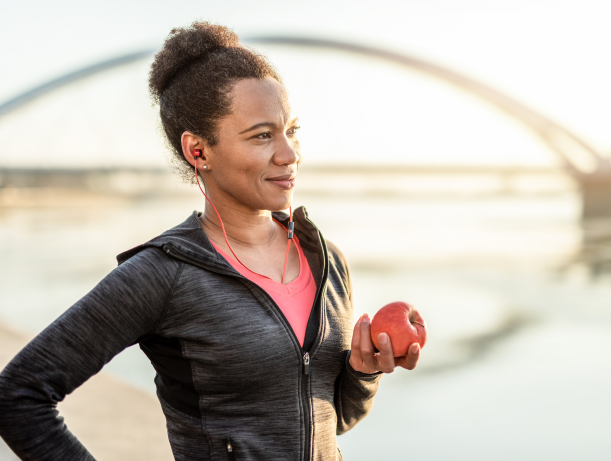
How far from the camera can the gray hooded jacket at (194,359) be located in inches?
43.3

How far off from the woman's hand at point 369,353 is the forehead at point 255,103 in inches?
19.6

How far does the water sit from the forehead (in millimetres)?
3300

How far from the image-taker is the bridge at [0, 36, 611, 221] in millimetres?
22766

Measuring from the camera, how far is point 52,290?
10469 millimetres

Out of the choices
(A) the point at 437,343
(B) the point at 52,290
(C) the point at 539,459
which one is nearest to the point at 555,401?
(C) the point at 539,459

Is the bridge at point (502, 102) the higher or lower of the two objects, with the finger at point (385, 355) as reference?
higher

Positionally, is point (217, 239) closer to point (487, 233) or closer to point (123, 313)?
point (123, 313)

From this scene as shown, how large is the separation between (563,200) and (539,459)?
4875 centimetres

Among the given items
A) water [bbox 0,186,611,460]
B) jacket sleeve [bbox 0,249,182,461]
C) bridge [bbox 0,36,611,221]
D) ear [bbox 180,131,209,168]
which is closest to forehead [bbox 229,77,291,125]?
ear [bbox 180,131,209,168]

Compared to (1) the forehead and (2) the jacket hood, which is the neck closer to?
(2) the jacket hood

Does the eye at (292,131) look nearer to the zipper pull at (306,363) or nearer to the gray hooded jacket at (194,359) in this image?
the gray hooded jacket at (194,359)

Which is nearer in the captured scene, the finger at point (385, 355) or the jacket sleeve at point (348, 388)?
the finger at point (385, 355)

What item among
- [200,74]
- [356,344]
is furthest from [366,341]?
[200,74]

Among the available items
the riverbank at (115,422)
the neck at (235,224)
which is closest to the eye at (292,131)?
the neck at (235,224)
